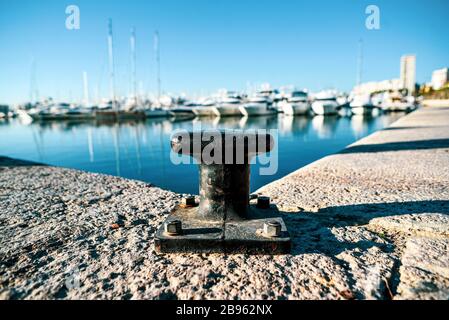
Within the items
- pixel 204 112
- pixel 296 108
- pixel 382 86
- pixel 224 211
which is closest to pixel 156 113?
pixel 204 112

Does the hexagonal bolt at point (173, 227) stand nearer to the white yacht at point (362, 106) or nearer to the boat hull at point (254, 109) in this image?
the boat hull at point (254, 109)

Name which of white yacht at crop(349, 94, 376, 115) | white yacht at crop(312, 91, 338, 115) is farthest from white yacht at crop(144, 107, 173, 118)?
white yacht at crop(349, 94, 376, 115)

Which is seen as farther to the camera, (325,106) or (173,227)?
(325,106)

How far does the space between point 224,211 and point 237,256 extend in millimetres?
405

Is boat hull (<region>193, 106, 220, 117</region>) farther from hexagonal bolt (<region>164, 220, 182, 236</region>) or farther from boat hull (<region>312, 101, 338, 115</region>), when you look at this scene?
hexagonal bolt (<region>164, 220, 182, 236</region>)

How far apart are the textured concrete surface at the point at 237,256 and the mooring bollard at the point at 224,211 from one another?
8cm

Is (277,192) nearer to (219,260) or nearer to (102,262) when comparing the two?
(219,260)

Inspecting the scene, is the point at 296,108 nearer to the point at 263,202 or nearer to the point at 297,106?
the point at 297,106

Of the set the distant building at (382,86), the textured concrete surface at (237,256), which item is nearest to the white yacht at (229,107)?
the textured concrete surface at (237,256)

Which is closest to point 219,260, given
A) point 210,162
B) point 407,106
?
point 210,162

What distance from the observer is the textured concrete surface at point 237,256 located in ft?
5.01

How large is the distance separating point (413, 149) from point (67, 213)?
7.05 meters

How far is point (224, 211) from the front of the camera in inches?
85.9

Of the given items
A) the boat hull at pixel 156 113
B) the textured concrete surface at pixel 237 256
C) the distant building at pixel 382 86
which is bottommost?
the textured concrete surface at pixel 237 256
